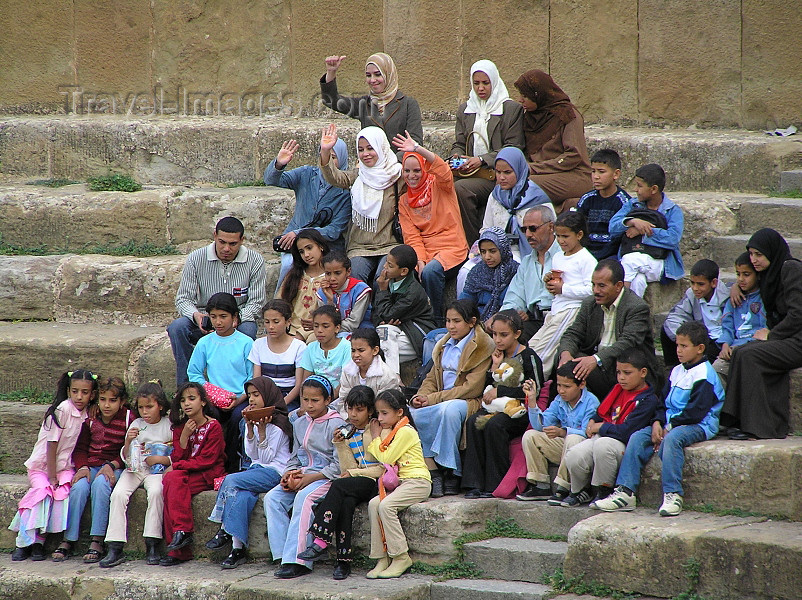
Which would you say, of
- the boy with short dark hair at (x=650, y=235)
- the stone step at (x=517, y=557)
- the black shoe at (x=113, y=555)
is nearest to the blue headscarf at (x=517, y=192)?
the boy with short dark hair at (x=650, y=235)

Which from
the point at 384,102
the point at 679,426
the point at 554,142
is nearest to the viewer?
the point at 679,426

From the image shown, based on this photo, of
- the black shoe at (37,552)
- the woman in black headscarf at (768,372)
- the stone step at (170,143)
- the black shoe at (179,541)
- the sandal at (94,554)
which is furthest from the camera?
the stone step at (170,143)

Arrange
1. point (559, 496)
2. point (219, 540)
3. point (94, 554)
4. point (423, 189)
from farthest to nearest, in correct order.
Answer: point (423, 189) → point (94, 554) → point (219, 540) → point (559, 496)

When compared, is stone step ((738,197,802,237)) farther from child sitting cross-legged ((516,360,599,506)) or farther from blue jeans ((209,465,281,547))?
blue jeans ((209,465,281,547))

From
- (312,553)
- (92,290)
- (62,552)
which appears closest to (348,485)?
(312,553)

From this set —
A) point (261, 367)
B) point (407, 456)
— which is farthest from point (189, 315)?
point (407, 456)

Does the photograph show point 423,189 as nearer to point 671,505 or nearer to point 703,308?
point 703,308

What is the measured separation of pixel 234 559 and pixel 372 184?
2.79 m

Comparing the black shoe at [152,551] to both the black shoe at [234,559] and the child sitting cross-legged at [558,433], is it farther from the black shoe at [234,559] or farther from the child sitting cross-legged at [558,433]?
the child sitting cross-legged at [558,433]

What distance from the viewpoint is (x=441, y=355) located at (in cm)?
656

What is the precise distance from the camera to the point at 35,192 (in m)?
9.15

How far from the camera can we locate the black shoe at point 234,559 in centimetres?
618

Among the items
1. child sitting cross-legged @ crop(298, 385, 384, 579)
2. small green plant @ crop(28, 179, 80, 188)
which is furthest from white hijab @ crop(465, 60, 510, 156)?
small green plant @ crop(28, 179, 80, 188)

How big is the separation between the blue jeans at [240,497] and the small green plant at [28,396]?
1.99 m
